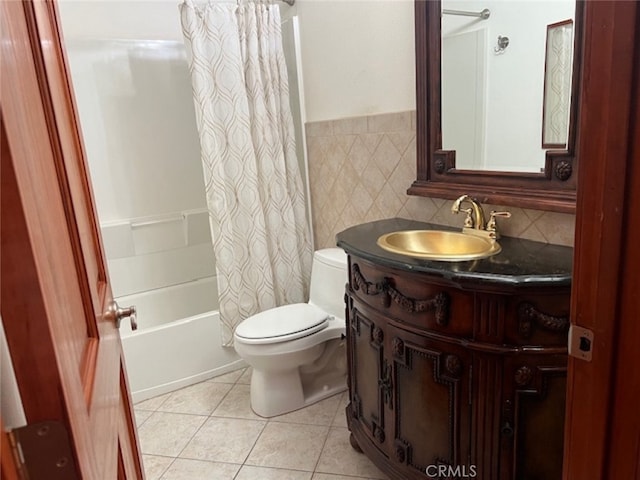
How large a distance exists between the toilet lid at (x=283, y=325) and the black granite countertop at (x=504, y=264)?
0.60m

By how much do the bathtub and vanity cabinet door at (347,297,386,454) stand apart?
1064 mm

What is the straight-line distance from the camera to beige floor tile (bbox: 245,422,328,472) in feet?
6.21

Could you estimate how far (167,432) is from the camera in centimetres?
215

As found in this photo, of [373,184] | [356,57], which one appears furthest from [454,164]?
[356,57]

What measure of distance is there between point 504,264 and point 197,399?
1.82 meters

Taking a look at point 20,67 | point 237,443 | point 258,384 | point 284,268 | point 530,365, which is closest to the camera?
point 20,67

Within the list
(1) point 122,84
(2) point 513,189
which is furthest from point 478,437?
(1) point 122,84

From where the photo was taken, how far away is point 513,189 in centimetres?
156

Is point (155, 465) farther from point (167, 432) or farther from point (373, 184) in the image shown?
point (373, 184)

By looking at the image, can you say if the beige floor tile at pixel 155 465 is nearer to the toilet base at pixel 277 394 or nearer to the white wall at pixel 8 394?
the toilet base at pixel 277 394

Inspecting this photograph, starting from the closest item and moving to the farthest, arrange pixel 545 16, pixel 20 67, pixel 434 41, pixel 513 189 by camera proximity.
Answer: pixel 20 67 → pixel 545 16 → pixel 513 189 → pixel 434 41

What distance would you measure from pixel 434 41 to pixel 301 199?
47.3 inches

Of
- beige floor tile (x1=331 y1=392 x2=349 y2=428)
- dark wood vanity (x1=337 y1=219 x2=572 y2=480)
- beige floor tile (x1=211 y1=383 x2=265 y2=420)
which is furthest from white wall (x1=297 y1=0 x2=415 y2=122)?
beige floor tile (x1=211 y1=383 x2=265 y2=420)

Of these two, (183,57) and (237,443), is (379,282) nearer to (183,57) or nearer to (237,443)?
(237,443)
